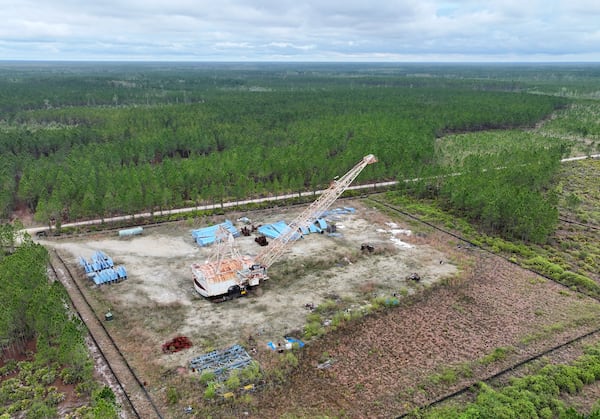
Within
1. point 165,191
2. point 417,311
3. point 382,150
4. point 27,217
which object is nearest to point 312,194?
point 382,150

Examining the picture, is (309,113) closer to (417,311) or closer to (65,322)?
(417,311)

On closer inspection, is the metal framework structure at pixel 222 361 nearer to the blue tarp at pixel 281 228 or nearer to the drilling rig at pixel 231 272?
the drilling rig at pixel 231 272

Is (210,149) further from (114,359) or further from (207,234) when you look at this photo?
(114,359)

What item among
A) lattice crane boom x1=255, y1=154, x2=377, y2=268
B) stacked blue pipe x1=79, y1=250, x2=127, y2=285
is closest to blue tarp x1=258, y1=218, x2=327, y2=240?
lattice crane boom x1=255, y1=154, x2=377, y2=268

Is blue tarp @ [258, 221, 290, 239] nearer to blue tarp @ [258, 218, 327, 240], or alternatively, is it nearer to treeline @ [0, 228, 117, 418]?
blue tarp @ [258, 218, 327, 240]

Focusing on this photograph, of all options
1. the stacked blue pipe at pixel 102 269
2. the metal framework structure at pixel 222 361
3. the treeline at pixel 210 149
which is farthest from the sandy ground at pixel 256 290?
the treeline at pixel 210 149
